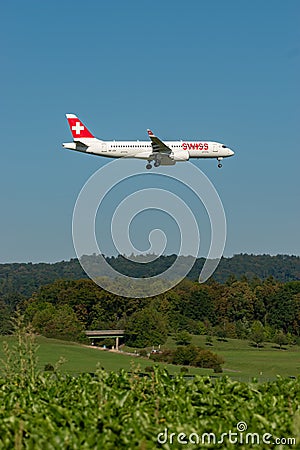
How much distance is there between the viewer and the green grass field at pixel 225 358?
327 ft

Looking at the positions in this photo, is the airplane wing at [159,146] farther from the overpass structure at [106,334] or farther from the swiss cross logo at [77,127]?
the overpass structure at [106,334]

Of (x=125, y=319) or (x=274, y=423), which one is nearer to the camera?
(x=274, y=423)

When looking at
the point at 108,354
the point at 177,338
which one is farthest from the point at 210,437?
the point at 177,338

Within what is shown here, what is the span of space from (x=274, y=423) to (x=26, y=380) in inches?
208

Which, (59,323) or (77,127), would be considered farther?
(59,323)

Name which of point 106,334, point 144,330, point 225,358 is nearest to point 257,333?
point 144,330

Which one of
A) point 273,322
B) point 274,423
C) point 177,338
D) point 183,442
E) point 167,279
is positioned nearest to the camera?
point 183,442

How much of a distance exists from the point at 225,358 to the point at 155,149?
74034mm

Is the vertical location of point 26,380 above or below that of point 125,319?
below

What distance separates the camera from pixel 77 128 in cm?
5934

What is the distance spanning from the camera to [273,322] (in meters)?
154

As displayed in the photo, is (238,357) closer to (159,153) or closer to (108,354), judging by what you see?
(108,354)
